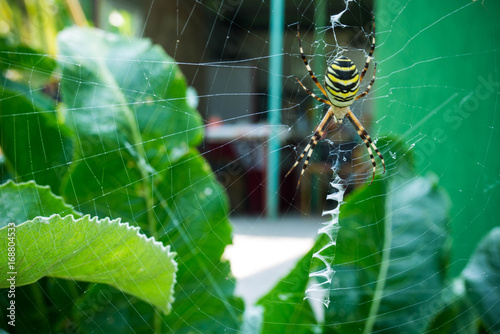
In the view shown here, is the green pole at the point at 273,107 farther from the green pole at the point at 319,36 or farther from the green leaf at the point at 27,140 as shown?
the green leaf at the point at 27,140

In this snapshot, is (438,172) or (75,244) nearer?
(75,244)

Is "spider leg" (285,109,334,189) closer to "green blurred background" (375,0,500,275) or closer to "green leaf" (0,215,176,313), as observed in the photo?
"green blurred background" (375,0,500,275)

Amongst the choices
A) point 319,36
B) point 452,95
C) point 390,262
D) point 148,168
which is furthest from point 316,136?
→ point 148,168

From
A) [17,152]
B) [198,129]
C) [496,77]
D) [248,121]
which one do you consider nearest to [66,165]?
[17,152]

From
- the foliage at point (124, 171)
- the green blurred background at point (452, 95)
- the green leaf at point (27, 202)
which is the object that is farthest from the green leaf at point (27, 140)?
the green blurred background at point (452, 95)

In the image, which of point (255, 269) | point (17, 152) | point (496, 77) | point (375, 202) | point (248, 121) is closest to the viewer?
point (17, 152)

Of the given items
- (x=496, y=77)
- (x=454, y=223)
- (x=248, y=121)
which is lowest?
(x=454, y=223)

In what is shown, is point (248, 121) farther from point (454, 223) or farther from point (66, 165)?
point (66, 165)

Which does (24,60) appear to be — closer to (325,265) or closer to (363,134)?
(325,265)
